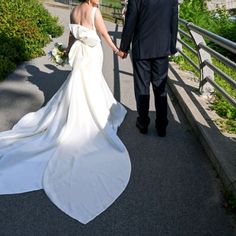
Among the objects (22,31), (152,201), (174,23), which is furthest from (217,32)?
(152,201)

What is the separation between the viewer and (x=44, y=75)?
910 cm

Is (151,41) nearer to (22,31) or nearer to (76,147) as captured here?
(76,147)

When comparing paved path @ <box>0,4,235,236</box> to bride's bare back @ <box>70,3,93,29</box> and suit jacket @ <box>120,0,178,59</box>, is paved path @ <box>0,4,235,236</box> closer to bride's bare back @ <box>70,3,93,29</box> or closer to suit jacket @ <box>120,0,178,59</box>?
suit jacket @ <box>120,0,178,59</box>

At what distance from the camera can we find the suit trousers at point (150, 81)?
546 centimetres

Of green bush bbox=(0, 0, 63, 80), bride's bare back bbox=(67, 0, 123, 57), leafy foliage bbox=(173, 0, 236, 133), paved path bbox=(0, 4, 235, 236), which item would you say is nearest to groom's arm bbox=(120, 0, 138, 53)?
bride's bare back bbox=(67, 0, 123, 57)

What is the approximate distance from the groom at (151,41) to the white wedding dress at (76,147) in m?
0.55

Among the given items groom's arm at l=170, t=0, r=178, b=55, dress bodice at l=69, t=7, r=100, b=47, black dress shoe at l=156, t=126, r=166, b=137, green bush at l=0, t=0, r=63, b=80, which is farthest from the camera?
green bush at l=0, t=0, r=63, b=80

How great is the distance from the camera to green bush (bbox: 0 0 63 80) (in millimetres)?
10102

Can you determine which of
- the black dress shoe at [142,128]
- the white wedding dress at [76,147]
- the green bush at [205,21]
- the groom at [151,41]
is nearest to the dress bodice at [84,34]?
the white wedding dress at [76,147]

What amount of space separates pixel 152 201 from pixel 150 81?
6.58 feet

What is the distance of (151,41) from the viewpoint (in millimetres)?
5262

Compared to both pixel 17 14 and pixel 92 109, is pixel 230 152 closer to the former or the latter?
pixel 92 109

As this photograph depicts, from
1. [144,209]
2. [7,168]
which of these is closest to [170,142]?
[144,209]

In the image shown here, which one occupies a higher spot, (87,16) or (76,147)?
(87,16)
